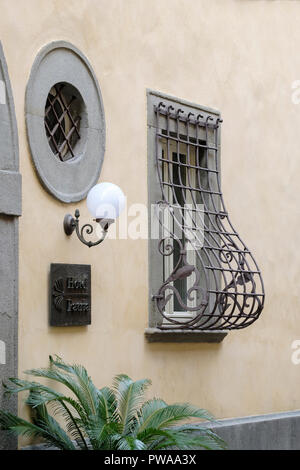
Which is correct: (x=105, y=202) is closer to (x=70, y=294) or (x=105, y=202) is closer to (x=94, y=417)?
(x=70, y=294)

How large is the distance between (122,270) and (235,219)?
1.99 m

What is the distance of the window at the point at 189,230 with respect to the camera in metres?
Answer: 9.27

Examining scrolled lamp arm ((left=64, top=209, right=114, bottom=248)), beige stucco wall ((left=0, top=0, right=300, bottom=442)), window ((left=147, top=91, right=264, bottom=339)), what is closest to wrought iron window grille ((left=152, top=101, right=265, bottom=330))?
window ((left=147, top=91, right=264, bottom=339))

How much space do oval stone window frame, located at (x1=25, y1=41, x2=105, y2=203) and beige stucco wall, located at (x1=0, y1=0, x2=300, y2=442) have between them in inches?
3.9

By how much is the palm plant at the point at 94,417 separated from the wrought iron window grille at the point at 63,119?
5.95 ft

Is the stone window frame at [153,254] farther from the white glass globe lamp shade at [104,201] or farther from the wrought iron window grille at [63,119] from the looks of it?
the white glass globe lamp shade at [104,201]

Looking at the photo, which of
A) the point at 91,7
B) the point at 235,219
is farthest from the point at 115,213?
the point at 235,219

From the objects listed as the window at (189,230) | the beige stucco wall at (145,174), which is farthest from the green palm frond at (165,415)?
the window at (189,230)

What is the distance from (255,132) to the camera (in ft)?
35.9

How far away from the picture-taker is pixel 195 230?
972 cm

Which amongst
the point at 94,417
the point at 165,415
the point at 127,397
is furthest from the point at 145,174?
the point at 94,417

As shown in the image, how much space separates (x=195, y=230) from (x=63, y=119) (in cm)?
194

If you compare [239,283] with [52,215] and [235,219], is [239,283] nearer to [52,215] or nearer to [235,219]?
[235,219]

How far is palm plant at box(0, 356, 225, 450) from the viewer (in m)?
7.27
